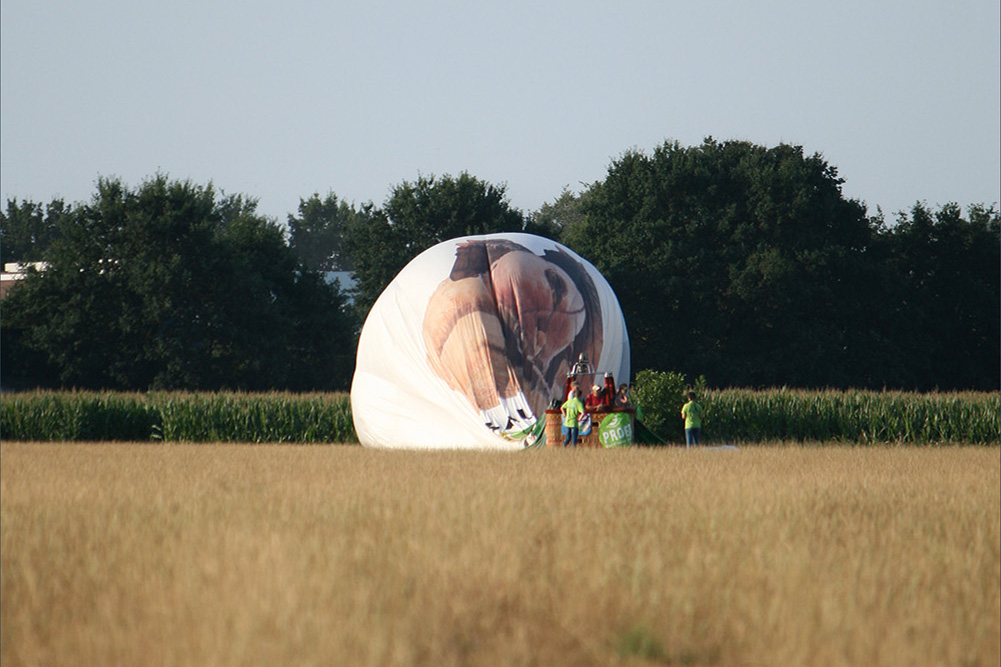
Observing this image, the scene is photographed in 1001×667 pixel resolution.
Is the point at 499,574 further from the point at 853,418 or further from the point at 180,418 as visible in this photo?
the point at 180,418

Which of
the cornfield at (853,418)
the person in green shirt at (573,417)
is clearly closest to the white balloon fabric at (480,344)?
the person in green shirt at (573,417)

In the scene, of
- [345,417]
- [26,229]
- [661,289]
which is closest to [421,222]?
[661,289]

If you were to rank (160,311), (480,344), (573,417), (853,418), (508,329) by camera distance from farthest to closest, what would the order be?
(160,311)
(853,418)
(508,329)
(480,344)
(573,417)

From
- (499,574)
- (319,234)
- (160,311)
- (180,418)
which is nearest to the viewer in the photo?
(499,574)

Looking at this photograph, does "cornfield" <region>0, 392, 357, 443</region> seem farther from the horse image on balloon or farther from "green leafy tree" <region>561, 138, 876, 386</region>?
"green leafy tree" <region>561, 138, 876, 386</region>

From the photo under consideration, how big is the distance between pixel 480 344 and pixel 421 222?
1095 inches

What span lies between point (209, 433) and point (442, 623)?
26071mm

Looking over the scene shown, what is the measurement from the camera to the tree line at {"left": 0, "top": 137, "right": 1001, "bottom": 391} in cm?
4472

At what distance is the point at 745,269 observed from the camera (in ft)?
149

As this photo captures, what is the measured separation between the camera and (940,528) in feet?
31.1

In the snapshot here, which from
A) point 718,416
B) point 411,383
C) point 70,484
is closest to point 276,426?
point 411,383

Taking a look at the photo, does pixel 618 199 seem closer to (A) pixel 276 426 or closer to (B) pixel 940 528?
(A) pixel 276 426

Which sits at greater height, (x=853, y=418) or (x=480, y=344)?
(x=480, y=344)

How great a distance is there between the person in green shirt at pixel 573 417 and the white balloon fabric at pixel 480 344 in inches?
41.9
